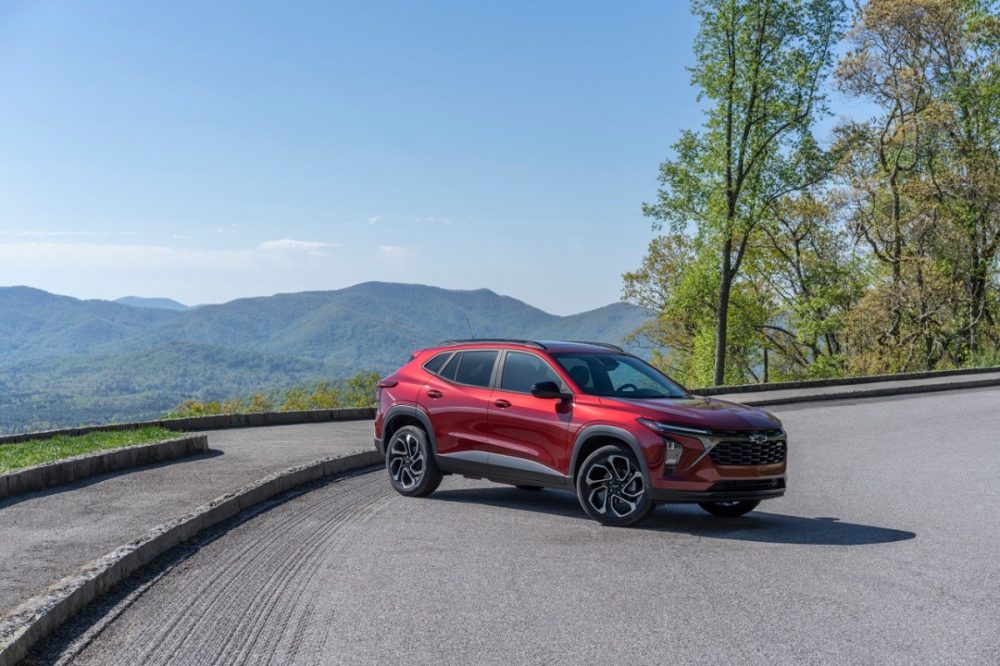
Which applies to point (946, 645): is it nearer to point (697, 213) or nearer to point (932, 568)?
point (932, 568)

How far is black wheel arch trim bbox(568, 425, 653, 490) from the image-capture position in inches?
359

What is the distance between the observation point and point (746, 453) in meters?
9.20

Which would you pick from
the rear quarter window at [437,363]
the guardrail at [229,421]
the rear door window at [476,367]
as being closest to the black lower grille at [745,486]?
the rear door window at [476,367]

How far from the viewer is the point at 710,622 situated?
5.96 m

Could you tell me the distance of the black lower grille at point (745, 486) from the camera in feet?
29.6

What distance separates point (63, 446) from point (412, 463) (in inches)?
254

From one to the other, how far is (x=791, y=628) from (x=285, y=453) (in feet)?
34.3

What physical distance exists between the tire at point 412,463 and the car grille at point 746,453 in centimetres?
330

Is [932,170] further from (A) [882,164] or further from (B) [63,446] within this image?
(B) [63,446]

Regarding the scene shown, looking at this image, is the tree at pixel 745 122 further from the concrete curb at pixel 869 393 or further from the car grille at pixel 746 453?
the car grille at pixel 746 453

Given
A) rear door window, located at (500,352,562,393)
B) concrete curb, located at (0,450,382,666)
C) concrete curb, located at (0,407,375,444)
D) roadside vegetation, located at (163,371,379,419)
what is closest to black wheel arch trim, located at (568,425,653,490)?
rear door window, located at (500,352,562,393)

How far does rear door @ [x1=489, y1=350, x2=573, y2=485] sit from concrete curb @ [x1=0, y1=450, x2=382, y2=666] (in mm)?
2549

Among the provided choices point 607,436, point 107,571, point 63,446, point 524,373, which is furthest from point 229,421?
point 107,571

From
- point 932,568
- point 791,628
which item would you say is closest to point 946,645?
point 791,628
